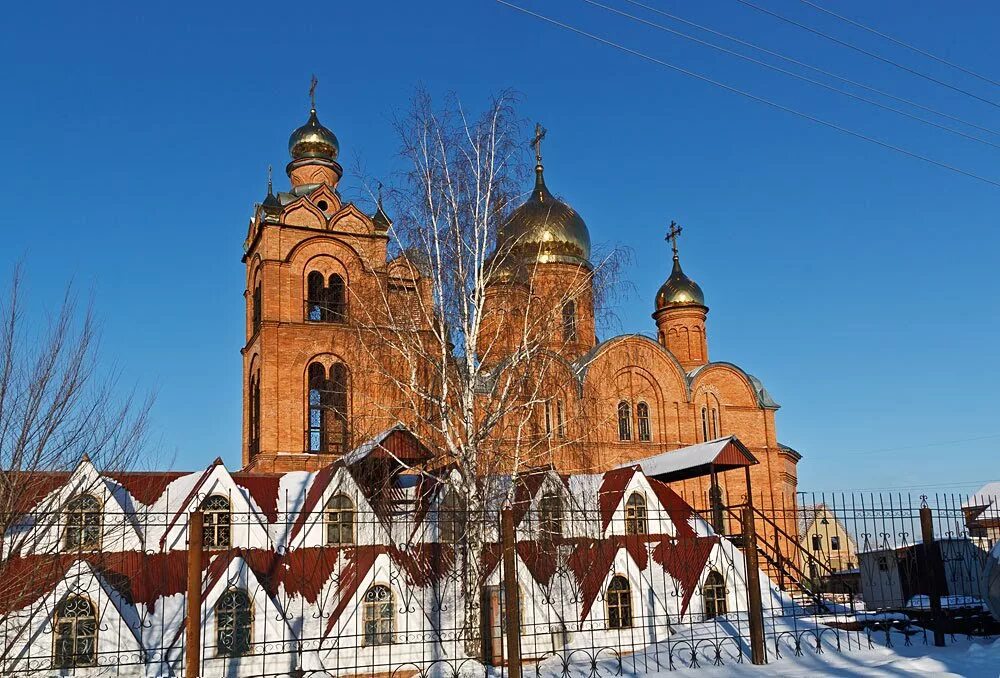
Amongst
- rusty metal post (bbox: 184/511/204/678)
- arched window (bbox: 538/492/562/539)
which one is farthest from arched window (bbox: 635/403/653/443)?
rusty metal post (bbox: 184/511/204/678)

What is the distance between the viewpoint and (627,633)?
16.6m

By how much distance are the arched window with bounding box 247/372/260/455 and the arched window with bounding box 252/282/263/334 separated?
1.30 metres

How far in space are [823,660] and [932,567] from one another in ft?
6.04

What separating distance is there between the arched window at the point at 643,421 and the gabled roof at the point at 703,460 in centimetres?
440

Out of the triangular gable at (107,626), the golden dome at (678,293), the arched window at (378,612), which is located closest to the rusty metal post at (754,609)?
the arched window at (378,612)

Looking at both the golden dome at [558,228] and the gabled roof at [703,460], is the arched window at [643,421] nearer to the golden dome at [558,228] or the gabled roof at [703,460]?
the gabled roof at [703,460]

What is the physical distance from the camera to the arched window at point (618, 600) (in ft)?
55.6

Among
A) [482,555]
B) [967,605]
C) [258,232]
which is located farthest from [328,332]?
[967,605]

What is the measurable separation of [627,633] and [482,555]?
4.99 m

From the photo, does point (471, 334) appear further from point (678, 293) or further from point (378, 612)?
point (678, 293)

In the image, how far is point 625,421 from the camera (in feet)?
94.0

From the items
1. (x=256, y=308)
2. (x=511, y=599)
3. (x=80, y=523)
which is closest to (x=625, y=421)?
(x=256, y=308)

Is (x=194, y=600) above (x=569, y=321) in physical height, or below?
below

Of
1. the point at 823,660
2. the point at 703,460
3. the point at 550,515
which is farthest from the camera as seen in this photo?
the point at 703,460
